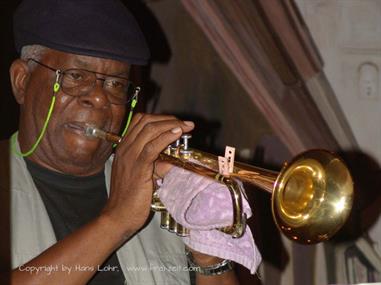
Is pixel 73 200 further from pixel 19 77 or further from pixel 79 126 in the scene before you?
pixel 19 77

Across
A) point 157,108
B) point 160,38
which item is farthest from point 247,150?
point 160,38

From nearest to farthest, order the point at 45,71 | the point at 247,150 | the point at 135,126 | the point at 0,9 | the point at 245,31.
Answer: the point at 135,126, the point at 45,71, the point at 0,9, the point at 245,31, the point at 247,150

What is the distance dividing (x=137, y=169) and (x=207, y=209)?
196 millimetres

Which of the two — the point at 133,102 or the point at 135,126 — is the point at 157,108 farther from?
the point at 135,126

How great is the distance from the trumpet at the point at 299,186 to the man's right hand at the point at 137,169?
89 mm

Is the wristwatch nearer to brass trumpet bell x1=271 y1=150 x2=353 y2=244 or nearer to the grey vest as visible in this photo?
the grey vest

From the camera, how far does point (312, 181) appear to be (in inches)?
68.6

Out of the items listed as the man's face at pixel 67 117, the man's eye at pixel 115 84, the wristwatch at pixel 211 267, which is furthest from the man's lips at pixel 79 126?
the wristwatch at pixel 211 267

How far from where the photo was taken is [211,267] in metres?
1.88

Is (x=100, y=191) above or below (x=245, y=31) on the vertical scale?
below

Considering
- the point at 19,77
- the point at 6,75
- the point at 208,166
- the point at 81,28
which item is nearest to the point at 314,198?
the point at 208,166

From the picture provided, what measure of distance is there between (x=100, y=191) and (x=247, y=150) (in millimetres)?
1053

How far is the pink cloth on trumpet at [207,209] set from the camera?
1.63m

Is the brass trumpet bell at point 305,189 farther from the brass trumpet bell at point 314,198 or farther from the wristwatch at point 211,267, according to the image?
the wristwatch at point 211,267
